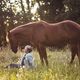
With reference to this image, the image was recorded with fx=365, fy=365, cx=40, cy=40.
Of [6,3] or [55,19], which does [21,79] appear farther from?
[6,3]

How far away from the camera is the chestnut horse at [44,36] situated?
1282 centimetres

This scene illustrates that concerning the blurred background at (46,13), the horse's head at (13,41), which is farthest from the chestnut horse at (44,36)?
the blurred background at (46,13)

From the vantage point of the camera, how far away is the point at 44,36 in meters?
13.0

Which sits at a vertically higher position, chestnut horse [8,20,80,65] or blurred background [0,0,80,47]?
chestnut horse [8,20,80,65]

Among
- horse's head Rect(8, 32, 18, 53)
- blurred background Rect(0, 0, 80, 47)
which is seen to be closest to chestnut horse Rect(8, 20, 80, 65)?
horse's head Rect(8, 32, 18, 53)

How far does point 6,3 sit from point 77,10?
731 cm

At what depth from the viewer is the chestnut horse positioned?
1282cm

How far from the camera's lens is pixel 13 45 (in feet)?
42.6

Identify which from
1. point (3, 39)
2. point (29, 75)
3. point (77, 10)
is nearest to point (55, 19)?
point (77, 10)

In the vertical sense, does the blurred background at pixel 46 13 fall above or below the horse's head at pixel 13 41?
below

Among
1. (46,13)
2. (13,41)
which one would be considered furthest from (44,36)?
(46,13)

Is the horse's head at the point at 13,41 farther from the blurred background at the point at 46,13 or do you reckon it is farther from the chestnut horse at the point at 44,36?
the blurred background at the point at 46,13

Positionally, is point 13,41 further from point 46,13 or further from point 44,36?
point 46,13

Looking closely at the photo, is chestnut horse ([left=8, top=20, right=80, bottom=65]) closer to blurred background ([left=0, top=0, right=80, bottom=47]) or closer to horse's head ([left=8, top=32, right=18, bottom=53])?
horse's head ([left=8, top=32, right=18, bottom=53])
